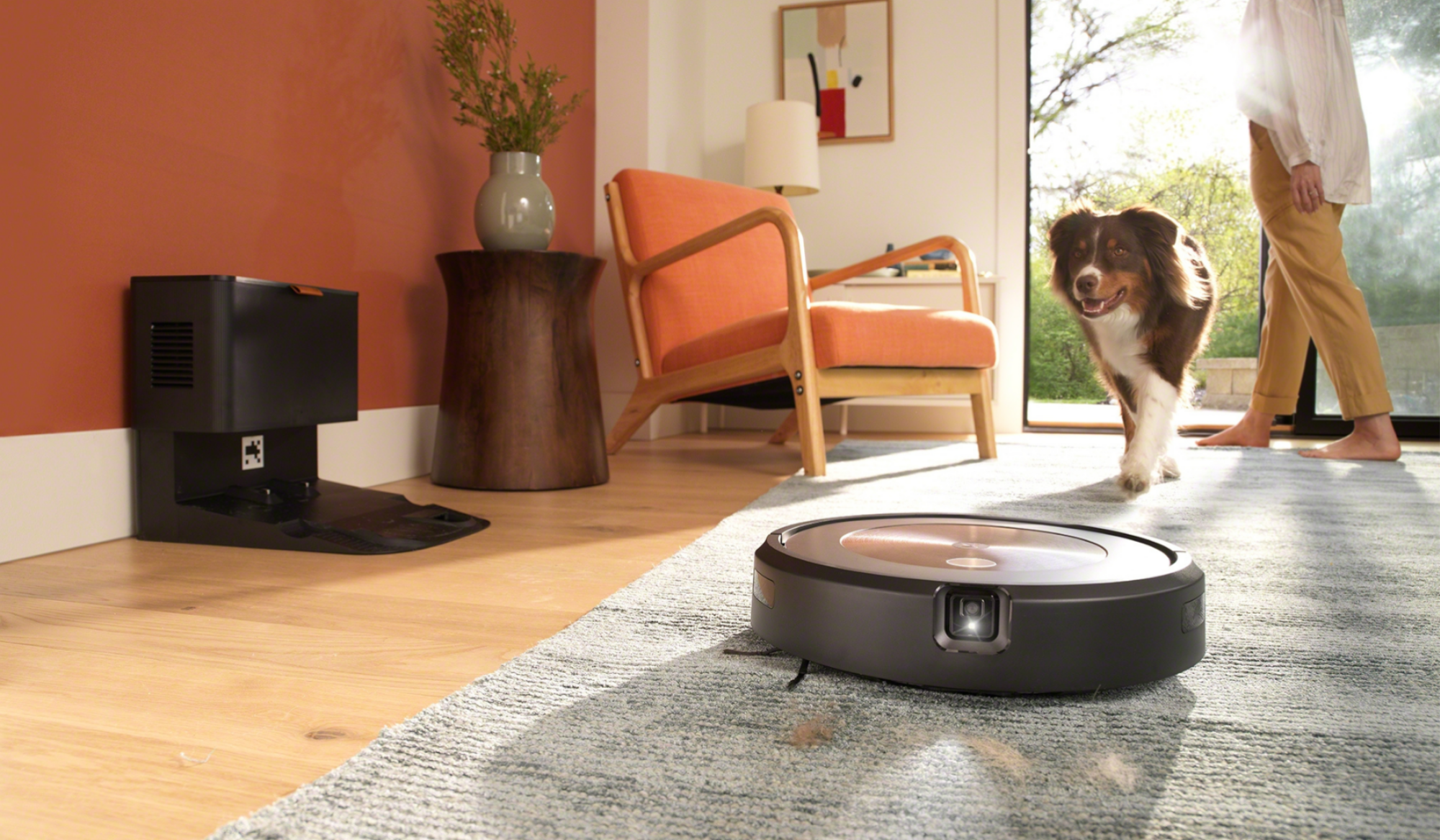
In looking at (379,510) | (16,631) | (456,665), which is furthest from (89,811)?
(379,510)

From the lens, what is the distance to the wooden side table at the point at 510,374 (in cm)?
195

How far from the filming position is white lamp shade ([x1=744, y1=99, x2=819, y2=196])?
3.64 meters

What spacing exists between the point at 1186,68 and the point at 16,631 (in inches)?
204

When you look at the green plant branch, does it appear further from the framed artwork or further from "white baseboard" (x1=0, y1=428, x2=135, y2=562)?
the framed artwork

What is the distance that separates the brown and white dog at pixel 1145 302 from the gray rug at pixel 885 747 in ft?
3.13

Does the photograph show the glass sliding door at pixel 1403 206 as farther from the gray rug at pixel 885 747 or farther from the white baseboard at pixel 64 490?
the white baseboard at pixel 64 490

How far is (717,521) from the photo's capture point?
1583 millimetres

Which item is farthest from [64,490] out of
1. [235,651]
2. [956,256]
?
[956,256]

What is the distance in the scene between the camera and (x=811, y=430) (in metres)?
2.11

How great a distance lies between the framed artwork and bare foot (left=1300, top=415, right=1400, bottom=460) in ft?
7.15

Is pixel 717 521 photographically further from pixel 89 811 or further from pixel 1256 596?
pixel 89 811

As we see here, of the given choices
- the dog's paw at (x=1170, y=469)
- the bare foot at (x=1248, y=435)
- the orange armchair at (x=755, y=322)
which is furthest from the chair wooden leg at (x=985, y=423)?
the bare foot at (x=1248, y=435)

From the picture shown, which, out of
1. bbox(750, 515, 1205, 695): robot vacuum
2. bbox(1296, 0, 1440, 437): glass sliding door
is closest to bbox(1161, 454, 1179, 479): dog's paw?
bbox(750, 515, 1205, 695): robot vacuum

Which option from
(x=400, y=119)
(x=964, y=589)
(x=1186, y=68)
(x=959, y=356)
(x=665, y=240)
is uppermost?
(x=1186, y=68)
